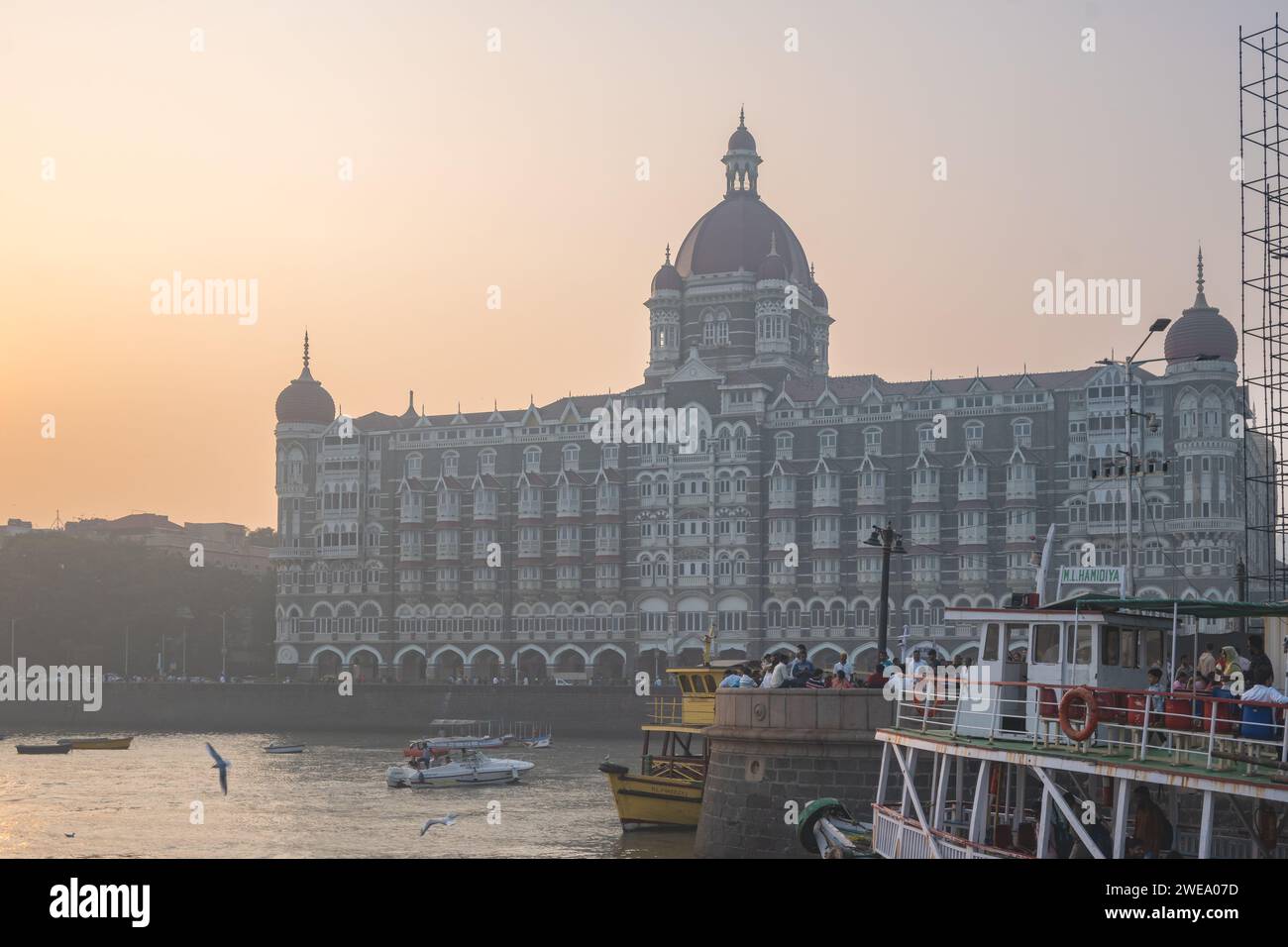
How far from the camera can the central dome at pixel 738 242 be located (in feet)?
419

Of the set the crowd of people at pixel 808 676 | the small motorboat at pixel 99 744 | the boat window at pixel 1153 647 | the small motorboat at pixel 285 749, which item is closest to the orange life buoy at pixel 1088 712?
the boat window at pixel 1153 647

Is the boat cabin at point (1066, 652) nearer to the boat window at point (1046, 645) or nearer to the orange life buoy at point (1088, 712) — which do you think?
the boat window at point (1046, 645)

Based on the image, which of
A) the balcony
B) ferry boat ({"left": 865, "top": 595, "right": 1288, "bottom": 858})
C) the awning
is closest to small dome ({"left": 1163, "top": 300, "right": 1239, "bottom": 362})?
the balcony

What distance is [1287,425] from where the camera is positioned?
160 feet

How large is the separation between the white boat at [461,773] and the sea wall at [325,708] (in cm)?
3343

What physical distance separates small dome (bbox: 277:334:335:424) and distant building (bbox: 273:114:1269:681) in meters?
0.25

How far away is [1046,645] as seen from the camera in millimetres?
25953

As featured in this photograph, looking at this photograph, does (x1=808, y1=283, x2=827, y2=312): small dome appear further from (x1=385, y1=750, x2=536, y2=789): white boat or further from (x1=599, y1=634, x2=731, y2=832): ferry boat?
(x1=599, y1=634, x2=731, y2=832): ferry boat

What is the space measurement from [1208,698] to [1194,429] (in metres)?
85.7

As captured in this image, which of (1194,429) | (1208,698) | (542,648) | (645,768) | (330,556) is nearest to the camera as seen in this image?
(1208,698)

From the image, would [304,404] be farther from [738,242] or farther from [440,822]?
[440,822]

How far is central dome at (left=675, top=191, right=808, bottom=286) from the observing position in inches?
5032
